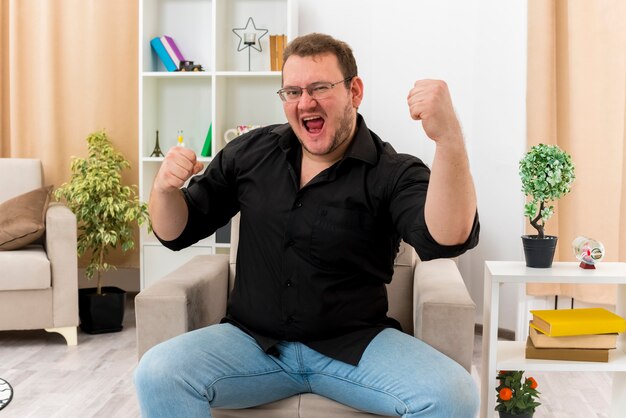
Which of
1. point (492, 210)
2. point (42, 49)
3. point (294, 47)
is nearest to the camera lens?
point (294, 47)

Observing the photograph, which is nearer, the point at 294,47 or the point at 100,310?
the point at 294,47

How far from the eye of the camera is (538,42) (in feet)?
10.6

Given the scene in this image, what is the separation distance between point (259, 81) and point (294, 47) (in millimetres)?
2178

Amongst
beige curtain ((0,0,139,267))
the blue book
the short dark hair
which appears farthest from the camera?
beige curtain ((0,0,139,267))

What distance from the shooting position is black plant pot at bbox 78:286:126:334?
359cm

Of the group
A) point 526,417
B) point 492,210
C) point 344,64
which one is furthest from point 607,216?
point 344,64

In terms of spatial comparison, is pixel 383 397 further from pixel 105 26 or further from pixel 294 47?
pixel 105 26

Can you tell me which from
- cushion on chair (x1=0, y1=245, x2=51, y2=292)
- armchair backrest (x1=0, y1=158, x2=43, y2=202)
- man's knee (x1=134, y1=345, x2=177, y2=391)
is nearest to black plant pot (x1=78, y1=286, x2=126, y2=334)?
cushion on chair (x1=0, y1=245, x2=51, y2=292)

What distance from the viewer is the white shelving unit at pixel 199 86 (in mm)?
3807

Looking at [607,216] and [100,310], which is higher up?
[607,216]

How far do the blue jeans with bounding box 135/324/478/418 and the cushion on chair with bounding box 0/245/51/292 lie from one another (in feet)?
5.44

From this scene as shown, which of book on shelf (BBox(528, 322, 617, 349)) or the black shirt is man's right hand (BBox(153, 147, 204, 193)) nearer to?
the black shirt

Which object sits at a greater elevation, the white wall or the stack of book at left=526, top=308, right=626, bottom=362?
the white wall

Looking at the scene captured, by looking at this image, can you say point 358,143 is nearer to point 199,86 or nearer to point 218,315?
point 218,315
